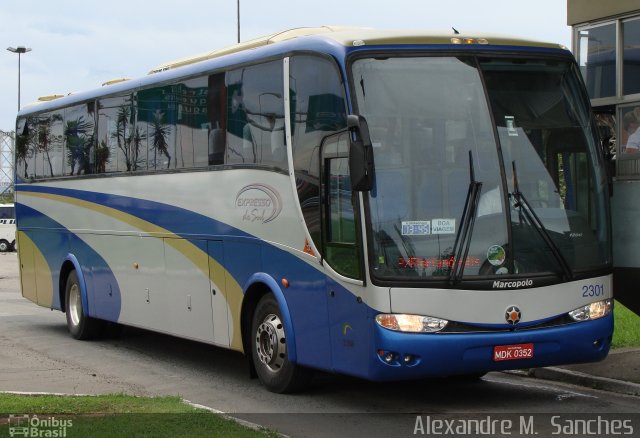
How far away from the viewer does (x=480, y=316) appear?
379 inches

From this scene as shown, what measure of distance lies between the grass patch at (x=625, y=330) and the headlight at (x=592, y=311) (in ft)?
10.1

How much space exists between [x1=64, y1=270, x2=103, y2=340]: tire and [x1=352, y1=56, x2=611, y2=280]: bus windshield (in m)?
8.02

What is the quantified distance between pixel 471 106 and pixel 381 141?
893mm

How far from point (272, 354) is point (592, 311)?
3.14 metres

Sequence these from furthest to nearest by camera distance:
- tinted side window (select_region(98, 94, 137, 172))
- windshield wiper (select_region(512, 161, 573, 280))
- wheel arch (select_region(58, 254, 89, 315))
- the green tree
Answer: wheel arch (select_region(58, 254, 89, 315)) → tinted side window (select_region(98, 94, 137, 172)) → the green tree → windshield wiper (select_region(512, 161, 573, 280))

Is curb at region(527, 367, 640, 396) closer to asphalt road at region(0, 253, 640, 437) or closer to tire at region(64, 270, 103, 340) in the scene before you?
asphalt road at region(0, 253, 640, 437)

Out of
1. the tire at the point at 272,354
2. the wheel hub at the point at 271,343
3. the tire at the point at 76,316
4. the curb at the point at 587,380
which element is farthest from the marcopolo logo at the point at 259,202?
the tire at the point at 76,316

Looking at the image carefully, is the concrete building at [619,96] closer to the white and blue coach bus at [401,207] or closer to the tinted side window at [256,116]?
the white and blue coach bus at [401,207]

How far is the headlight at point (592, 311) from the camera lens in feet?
33.0

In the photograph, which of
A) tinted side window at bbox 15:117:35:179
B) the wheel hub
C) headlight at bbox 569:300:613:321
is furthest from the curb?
tinted side window at bbox 15:117:35:179

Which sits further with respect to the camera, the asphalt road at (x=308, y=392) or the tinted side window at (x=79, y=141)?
the tinted side window at (x=79, y=141)

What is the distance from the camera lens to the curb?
36.5 ft

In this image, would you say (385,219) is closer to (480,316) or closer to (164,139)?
(480,316)

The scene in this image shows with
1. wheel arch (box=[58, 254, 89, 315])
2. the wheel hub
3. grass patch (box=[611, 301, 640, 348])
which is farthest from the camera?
wheel arch (box=[58, 254, 89, 315])
